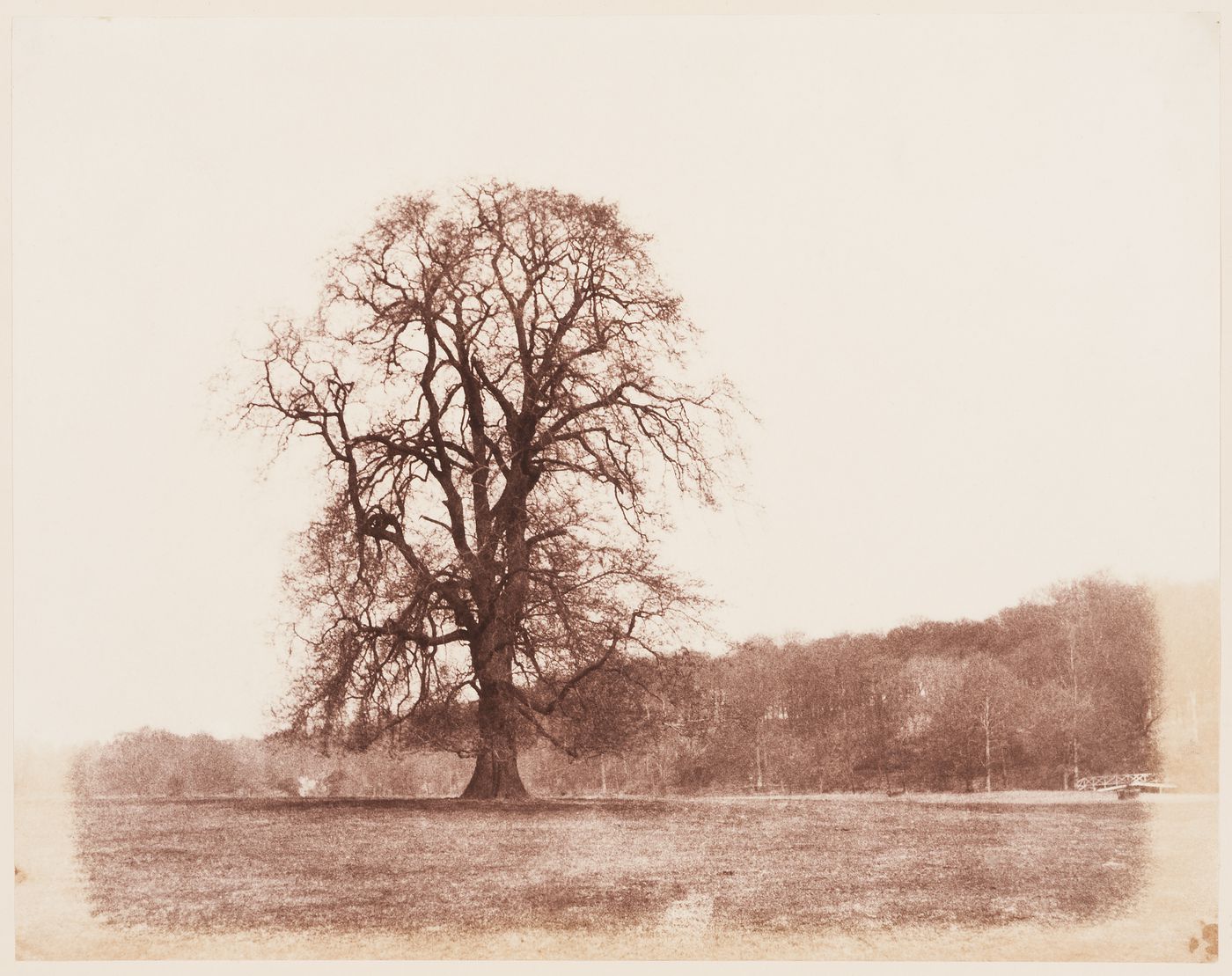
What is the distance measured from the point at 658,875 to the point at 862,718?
2.92m

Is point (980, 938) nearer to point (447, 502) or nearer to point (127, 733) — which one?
point (447, 502)

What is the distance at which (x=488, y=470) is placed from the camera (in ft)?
42.2

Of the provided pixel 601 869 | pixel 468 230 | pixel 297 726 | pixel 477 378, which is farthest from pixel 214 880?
pixel 468 230

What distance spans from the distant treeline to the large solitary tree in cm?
55

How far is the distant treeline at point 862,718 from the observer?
12.0m

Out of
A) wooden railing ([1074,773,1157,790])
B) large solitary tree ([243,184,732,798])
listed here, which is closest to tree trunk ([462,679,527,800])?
large solitary tree ([243,184,732,798])

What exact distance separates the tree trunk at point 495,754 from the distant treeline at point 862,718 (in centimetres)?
43

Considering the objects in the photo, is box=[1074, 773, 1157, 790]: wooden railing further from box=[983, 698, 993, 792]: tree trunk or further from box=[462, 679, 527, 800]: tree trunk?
box=[462, 679, 527, 800]: tree trunk

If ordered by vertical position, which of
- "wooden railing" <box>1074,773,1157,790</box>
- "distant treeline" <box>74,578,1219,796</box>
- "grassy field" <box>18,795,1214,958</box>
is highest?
"distant treeline" <box>74,578,1219,796</box>

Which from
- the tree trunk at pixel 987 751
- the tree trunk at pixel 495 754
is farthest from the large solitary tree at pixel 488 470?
the tree trunk at pixel 987 751

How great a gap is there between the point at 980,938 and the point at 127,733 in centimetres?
897

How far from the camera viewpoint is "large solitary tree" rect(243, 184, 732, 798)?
12.4m

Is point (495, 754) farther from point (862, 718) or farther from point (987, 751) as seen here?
point (987, 751)

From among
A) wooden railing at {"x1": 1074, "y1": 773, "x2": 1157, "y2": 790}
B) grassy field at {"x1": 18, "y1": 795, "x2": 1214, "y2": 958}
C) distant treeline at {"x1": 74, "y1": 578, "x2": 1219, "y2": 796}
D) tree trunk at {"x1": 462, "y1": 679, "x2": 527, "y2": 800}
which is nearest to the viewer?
grassy field at {"x1": 18, "y1": 795, "x2": 1214, "y2": 958}
